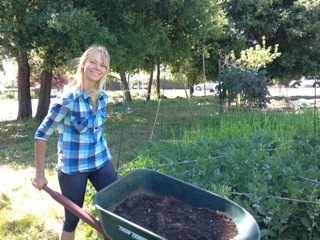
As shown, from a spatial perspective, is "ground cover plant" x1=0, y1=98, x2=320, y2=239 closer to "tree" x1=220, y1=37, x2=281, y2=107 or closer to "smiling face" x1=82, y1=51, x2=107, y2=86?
"smiling face" x1=82, y1=51, x2=107, y2=86

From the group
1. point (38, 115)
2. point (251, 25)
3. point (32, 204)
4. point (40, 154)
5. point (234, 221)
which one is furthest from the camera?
point (251, 25)

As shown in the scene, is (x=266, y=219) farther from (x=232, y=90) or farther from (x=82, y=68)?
(x=232, y=90)

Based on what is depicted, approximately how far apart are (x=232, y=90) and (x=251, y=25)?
8678 mm

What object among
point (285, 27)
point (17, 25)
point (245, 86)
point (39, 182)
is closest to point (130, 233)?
point (39, 182)

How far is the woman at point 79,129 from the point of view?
2.07 meters

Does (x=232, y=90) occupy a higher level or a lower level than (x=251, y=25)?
lower

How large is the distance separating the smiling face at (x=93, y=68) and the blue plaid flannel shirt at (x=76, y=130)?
118 millimetres

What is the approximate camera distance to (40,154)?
207 centimetres

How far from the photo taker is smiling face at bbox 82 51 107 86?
2178 millimetres

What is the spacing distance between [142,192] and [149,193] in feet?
0.16

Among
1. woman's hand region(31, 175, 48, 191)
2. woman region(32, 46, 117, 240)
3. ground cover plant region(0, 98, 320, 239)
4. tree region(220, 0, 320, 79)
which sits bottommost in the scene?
ground cover plant region(0, 98, 320, 239)

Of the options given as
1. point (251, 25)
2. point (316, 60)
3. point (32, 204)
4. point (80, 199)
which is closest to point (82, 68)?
point (80, 199)

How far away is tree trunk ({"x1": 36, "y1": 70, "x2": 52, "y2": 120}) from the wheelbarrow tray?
348 inches

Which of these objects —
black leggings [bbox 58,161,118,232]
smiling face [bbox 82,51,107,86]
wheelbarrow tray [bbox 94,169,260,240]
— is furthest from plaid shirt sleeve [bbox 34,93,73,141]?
wheelbarrow tray [bbox 94,169,260,240]
